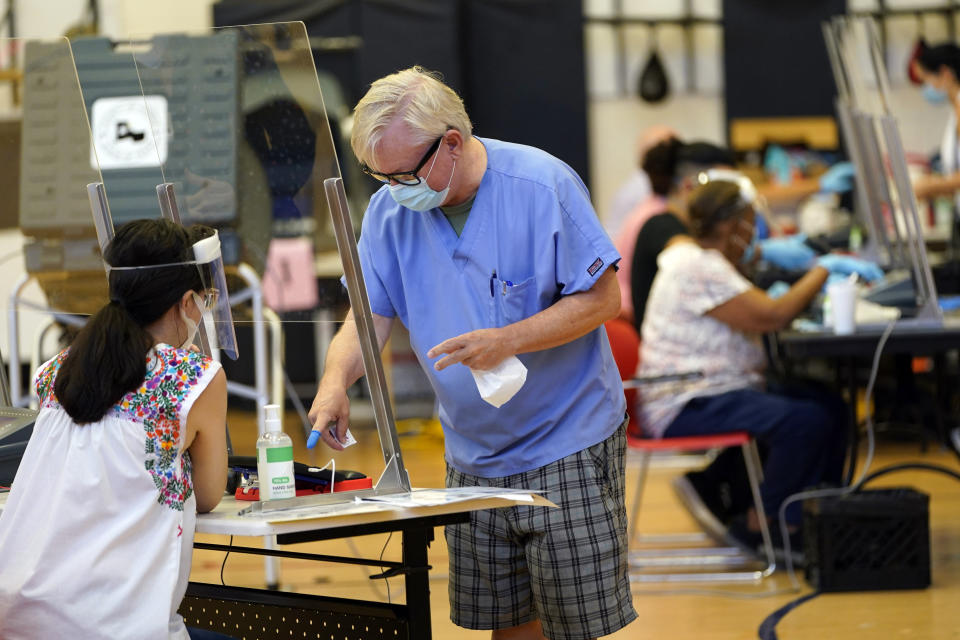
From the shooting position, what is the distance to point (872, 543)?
3.55 m

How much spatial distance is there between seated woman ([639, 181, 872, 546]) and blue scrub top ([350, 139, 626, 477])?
1.70 metres

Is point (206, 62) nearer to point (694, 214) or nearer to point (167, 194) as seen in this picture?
point (167, 194)

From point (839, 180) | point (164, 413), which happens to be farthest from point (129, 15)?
point (164, 413)

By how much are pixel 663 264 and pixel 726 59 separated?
3799mm

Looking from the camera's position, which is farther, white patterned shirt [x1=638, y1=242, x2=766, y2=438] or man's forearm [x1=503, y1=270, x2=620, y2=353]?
white patterned shirt [x1=638, y1=242, x2=766, y2=438]

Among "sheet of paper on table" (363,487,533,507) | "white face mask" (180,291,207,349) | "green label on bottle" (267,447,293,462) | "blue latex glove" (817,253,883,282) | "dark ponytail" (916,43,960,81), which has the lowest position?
"sheet of paper on table" (363,487,533,507)

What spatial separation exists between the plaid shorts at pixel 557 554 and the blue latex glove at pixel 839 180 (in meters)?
4.57

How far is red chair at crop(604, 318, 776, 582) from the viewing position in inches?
149

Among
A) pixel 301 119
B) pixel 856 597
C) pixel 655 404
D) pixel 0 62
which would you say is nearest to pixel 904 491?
pixel 856 597

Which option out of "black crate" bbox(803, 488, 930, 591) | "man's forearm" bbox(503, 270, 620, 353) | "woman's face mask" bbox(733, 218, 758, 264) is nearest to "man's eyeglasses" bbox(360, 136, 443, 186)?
"man's forearm" bbox(503, 270, 620, 353)

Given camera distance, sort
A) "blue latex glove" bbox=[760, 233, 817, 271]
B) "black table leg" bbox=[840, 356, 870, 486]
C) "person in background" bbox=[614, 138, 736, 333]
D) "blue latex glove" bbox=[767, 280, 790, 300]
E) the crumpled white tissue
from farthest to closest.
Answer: "blue latex glove" bbox=[760, 233, 817, 271] → "person in background" bbox=[614, 138, 736, 333] → "blue latex glove" bbox=[767, 280, 790, 300] → "black table leg" bbox=[840, 356, 870, 486] → the crumpled white tissue

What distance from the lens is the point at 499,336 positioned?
199 centimetres

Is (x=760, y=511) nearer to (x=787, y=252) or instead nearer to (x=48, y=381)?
(x=787, y=252)

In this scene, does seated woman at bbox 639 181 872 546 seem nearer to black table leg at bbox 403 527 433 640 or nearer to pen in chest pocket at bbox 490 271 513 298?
pen in chest pocket at bbox 490 271 513 298
